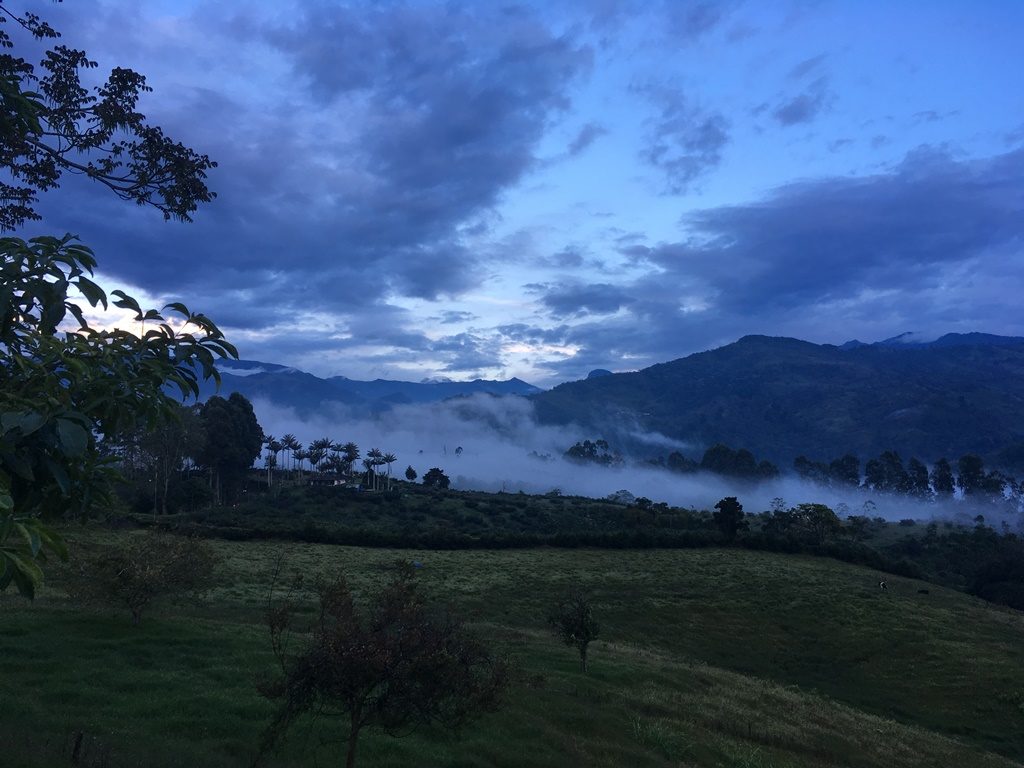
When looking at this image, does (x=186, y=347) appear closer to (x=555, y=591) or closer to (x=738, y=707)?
(x=738, y=707)

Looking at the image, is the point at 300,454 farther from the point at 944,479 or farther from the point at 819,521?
the point at 944,479

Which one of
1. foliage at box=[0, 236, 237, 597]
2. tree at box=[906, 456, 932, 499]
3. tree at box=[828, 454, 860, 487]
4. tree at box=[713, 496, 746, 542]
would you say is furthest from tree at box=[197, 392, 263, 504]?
tree at box=[906, 456, 932, 499]

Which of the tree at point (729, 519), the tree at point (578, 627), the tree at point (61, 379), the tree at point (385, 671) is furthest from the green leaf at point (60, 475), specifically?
the tree at point (729, 519)

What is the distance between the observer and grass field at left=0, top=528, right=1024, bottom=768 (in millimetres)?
14695

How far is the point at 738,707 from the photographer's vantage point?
24.6m

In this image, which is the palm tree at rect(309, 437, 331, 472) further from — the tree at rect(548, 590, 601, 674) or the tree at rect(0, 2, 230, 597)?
the tree at rect(0, 2, 230, 597)

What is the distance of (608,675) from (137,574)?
59.9 feet

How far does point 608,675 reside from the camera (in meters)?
25.9

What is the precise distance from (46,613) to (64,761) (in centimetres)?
1735

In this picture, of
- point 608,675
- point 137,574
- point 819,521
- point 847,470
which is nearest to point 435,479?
point 819,521

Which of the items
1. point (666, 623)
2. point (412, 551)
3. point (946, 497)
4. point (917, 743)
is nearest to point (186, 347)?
point (917, 743)

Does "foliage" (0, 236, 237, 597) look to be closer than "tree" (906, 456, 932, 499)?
Yes

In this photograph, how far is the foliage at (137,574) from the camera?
23.3 meters

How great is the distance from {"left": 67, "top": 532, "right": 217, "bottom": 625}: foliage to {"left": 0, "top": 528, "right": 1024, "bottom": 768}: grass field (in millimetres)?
1105
